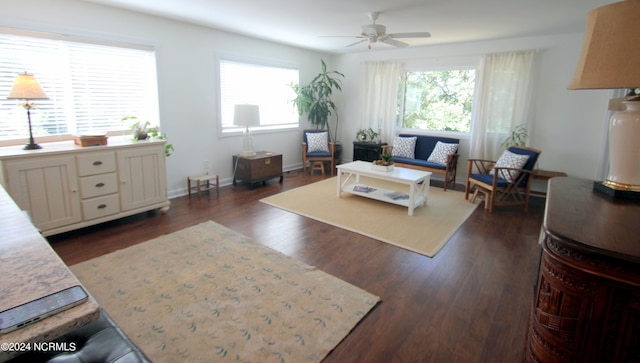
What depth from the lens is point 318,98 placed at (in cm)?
700

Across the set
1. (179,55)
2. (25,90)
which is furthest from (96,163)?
(179,55)

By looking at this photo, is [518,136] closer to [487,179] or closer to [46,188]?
[487,179]

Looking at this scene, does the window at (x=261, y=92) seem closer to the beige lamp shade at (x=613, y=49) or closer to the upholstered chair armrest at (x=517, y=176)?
the upholstered chair armrest at (x=517, y=176)

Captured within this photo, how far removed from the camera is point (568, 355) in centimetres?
110

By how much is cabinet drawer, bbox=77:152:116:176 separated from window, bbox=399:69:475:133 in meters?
5.18

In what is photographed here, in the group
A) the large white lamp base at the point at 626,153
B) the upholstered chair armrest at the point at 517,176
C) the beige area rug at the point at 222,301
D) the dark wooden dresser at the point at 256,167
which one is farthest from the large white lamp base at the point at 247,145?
the large white lamp base at the point at 626,153

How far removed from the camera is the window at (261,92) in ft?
18.1

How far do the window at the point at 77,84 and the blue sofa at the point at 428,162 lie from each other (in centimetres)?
404

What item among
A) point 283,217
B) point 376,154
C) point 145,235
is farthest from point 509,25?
point 145,235

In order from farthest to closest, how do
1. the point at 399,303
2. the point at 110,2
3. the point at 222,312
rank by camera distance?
the point at 110,2, the point at 399,303, the point at 222,312

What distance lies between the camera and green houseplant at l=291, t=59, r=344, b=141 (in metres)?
6.62

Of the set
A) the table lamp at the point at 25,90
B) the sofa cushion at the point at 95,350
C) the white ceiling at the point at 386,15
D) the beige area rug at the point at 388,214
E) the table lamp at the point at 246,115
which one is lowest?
the beige area rug at the point at 388,214

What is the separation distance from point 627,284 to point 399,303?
5.27ft

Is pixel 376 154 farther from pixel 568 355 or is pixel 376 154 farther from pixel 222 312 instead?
→ pixel 568 355
